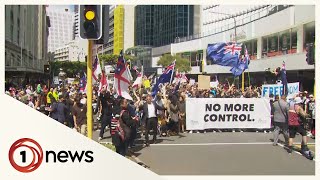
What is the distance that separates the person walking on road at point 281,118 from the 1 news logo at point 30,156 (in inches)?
216

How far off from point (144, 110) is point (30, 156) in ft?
16.3

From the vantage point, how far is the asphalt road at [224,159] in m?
7.43

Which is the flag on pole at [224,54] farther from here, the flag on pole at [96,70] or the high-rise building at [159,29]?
the flag on pole at [96,70]

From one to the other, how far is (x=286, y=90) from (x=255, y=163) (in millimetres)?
4701

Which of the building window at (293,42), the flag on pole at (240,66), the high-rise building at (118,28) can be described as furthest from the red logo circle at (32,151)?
the building window at (293,42)

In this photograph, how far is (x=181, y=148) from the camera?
932 centimetres

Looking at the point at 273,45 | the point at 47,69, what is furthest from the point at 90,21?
the point at 273,45

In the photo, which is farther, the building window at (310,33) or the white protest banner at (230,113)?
the white protest banner at (230,113)

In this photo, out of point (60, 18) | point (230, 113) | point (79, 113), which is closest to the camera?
point (79, 113)

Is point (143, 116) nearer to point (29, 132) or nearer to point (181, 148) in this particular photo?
point (181, 148)

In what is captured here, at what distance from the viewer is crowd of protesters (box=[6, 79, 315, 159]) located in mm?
8539

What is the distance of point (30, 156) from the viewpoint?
612cm

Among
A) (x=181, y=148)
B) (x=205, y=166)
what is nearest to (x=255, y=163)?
(x=205, y=166)

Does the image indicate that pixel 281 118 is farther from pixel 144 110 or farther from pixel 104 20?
pixel 104 20
